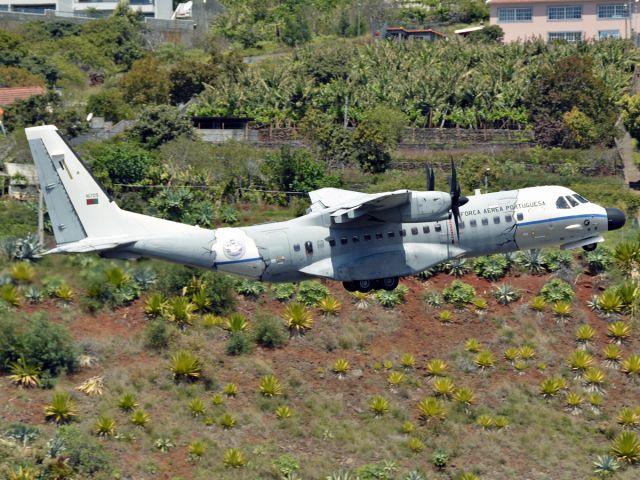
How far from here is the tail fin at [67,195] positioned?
43031 mm

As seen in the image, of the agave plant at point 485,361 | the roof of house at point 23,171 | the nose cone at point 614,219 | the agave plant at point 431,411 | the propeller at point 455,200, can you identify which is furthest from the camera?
the roof of house at point 23,171

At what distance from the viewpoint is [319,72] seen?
104 metres

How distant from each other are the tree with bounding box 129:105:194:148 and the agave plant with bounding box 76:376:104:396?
120 ft

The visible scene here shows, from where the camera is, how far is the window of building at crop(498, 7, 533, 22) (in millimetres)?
128750

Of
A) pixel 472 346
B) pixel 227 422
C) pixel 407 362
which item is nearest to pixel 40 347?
pixel 227 422

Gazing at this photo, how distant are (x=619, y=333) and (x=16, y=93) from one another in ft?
204

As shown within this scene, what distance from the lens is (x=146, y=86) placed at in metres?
106

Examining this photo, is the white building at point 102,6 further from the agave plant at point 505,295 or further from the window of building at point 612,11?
the agave plant at point 505,295

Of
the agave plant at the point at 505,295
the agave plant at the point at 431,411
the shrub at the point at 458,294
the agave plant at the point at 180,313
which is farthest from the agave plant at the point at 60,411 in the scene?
the agave plant at the point at 505,295

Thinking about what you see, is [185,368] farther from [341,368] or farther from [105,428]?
[341,368]

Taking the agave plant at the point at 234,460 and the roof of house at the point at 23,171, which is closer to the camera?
the agave plant at the point at 234,460

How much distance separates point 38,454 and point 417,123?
2163 inches

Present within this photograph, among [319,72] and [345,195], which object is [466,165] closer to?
[319,72]

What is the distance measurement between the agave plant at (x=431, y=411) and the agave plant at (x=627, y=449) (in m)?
7.29
